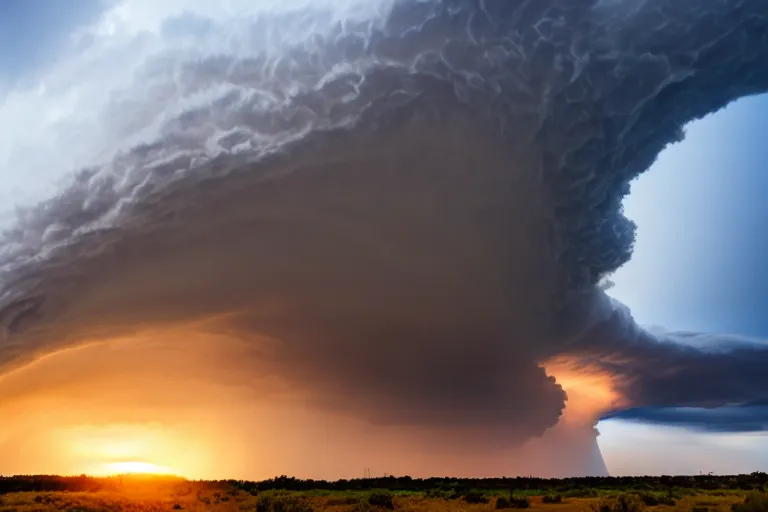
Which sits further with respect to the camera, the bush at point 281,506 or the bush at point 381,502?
the bush at point 381,502

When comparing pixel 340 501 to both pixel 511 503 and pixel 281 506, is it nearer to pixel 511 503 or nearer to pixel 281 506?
pixel 281 506

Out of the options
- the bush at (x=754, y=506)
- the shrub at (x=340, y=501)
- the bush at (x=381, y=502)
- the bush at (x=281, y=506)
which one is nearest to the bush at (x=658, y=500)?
the bush at (x=754, y=506)

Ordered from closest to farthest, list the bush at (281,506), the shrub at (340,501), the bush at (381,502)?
the bush at (281,506), the bush at (381,502), the shrub at (340,501)

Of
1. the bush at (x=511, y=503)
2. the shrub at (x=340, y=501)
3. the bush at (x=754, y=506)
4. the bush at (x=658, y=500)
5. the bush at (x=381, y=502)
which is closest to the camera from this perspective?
the bush at (x=754, y=506)

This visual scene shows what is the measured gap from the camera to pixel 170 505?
114 ft

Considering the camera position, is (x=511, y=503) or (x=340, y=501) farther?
(x=340, y=501)

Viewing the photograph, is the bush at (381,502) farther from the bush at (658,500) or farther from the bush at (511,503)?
the bush at (658,500)

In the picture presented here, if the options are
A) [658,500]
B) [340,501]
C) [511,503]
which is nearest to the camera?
[658,500]

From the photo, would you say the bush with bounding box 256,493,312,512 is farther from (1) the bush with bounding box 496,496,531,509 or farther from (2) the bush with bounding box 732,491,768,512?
(2) the bush with bounding box 732,491,768,512

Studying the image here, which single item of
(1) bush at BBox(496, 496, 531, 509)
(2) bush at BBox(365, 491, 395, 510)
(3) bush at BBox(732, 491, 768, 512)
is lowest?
(3) bush at BBox(732, 491, 768, 512)

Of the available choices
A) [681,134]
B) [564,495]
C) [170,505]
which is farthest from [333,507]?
[681,134]

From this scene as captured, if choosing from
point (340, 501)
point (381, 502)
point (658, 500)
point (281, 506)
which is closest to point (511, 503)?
point (381, 502)

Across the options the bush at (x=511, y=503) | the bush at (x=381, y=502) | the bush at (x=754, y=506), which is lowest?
the bush at (x=754, y=506)

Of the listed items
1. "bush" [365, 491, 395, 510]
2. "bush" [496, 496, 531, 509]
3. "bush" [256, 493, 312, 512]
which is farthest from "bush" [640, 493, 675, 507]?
"bush" [256, 493, 312, 512]
